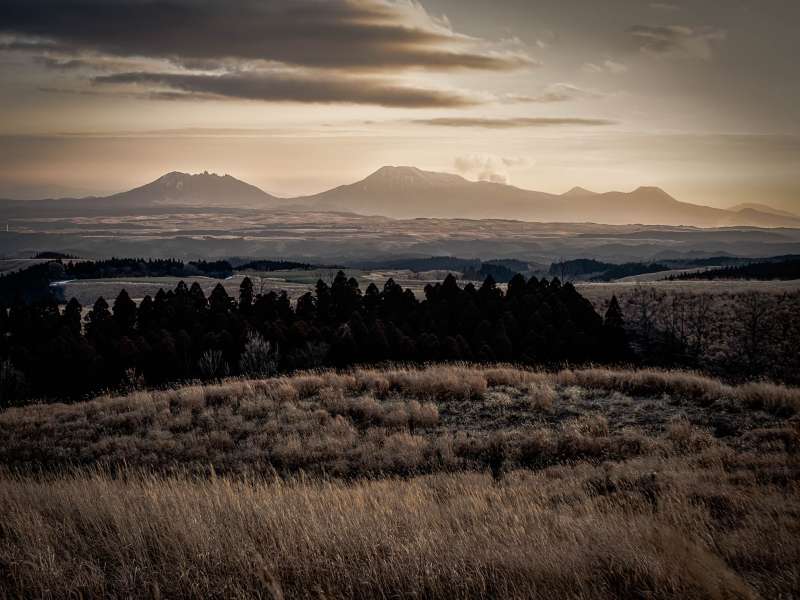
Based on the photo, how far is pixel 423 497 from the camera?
26.1ft

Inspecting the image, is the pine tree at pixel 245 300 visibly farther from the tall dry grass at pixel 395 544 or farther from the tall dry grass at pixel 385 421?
the tall dry grass at pixel 395 544

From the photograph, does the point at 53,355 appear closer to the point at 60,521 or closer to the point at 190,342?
the point at 190,342

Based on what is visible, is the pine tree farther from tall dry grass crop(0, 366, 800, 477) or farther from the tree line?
tall dry grass crop(0, 366, 800, 477)

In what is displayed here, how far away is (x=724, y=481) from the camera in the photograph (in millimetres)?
8938

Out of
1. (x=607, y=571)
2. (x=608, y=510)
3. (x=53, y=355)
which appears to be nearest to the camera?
(x=607, y=571)

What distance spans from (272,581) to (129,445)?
10667mm

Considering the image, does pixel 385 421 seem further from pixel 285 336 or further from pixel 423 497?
pixel 285 336

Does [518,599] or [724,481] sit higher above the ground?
[518,599]

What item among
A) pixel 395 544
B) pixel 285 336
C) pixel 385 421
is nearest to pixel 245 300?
pixel 285 336

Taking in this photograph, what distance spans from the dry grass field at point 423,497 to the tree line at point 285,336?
22723 mm

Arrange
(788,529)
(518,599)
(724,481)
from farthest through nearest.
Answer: (724,481), (788,529), (518,599)

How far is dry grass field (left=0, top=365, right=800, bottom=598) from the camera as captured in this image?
5129 millimetres

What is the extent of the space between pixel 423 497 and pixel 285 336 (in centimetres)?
4042

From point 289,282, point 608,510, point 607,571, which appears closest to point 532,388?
point 608,510
